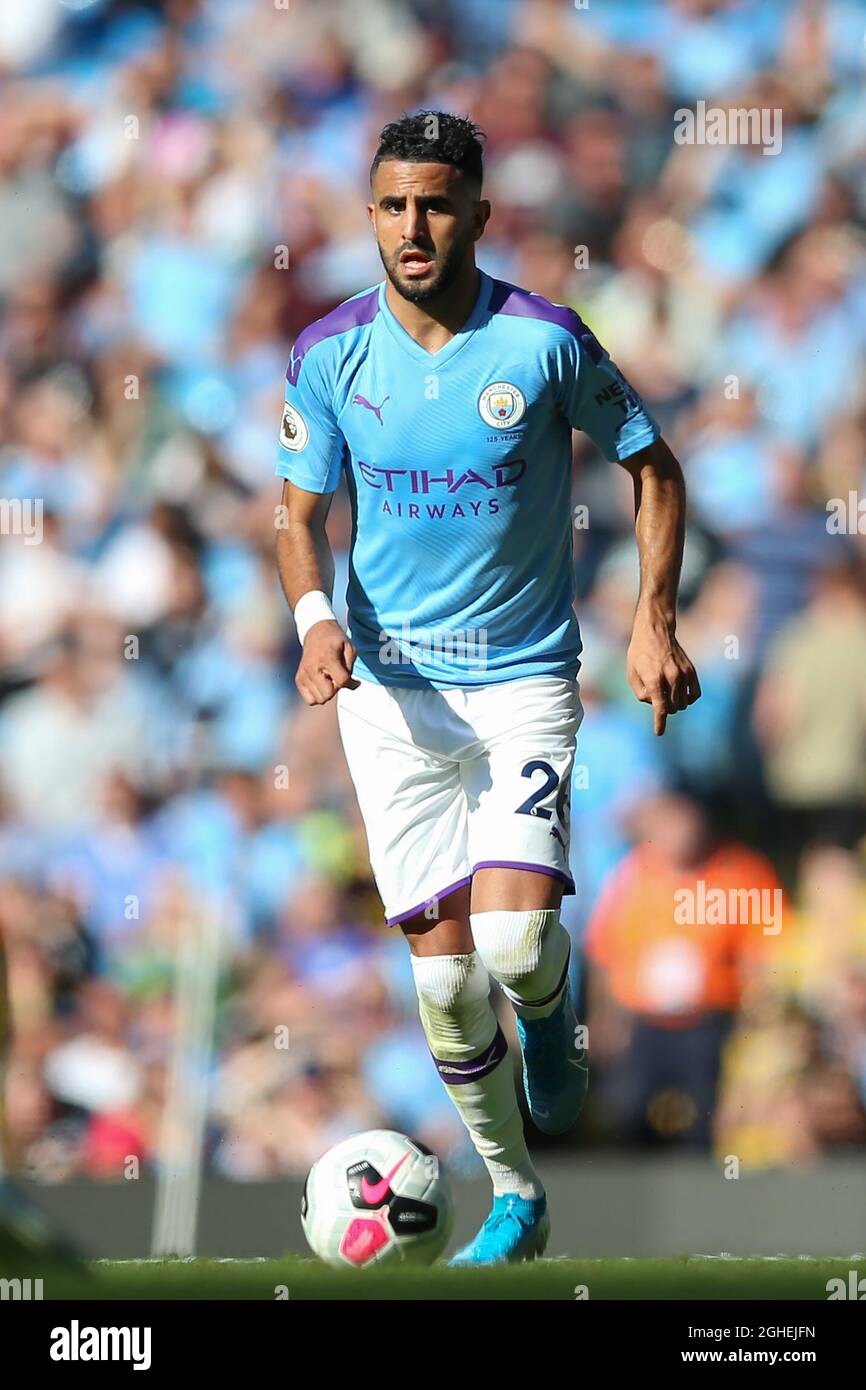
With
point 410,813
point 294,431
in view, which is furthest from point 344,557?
point 410,813

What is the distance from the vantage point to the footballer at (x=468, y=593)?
5.46m

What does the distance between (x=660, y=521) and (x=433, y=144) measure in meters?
1.16

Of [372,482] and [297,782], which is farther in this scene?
[297,782]

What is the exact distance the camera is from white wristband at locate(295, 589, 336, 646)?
5.48 meters

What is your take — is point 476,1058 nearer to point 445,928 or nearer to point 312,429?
point 445,928

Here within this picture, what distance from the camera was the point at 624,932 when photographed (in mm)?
8164

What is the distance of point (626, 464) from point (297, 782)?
3202 millimetres

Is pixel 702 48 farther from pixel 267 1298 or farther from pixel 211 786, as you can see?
pixel 267 1298

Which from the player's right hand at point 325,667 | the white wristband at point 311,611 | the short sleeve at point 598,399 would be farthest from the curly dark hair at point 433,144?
the player's right hand at point 325,667

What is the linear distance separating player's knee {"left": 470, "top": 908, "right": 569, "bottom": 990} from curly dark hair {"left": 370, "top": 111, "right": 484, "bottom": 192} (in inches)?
75.9

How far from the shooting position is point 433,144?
5.40 meters

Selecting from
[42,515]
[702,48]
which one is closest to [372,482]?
[42,515]

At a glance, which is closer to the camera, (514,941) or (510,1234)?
(514,941)

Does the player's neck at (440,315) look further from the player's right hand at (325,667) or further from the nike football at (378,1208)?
the nike football at (378,1208)
